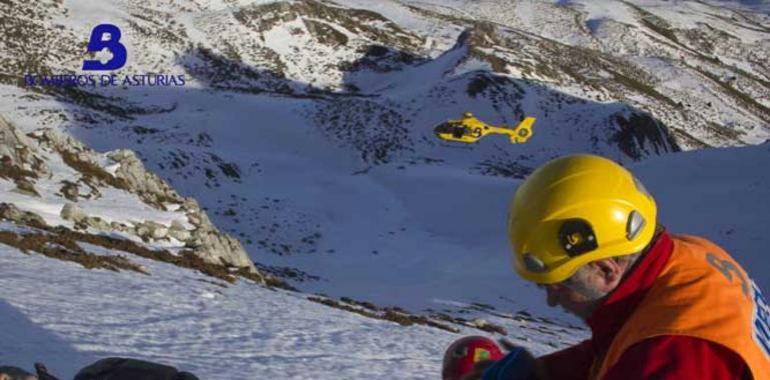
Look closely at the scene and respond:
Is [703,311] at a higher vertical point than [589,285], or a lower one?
higher

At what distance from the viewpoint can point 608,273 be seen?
114 inches

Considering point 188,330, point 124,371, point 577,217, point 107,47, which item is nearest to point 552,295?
point 577,217

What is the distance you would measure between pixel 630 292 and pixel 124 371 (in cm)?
502

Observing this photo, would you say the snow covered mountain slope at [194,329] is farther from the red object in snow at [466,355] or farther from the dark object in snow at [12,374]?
the red object in snow at [466,355]

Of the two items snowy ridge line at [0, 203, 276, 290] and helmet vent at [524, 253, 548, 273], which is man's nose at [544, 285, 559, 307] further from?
snowy ridge line at [0, 203, 276, 290]

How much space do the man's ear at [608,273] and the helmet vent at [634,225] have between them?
0.39 ft

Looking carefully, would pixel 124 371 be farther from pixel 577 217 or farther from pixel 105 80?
pixel 105 80

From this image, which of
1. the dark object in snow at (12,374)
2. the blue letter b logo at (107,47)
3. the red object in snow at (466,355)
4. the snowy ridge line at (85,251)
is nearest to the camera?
the red object in snow at (466,355)

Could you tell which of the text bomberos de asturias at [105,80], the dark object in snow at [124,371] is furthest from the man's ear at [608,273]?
the text bomberos de asturias at [105,80]

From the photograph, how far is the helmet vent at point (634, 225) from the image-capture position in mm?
2875

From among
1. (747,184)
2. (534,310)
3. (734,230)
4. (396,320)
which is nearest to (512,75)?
(747,184)

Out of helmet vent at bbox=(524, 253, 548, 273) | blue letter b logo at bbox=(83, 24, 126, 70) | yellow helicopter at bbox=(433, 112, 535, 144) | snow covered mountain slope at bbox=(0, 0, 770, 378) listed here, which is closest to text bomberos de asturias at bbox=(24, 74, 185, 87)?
snow covered mountain slope at bbox=(0, 0, 770, 378)

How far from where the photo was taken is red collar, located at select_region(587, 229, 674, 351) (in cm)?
274

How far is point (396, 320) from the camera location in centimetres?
1564
